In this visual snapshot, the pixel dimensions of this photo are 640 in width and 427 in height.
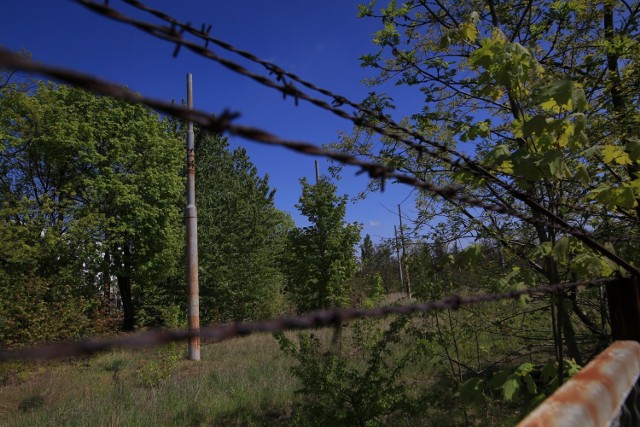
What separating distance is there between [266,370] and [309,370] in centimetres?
572

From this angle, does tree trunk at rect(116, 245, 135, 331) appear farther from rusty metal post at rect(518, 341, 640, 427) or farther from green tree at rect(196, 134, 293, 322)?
rusty metal post at rect(518, 341, 640, 427)

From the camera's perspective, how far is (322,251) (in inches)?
659

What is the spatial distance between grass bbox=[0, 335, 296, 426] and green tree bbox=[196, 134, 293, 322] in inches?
389

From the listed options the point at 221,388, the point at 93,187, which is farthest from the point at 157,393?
the point at 93,187

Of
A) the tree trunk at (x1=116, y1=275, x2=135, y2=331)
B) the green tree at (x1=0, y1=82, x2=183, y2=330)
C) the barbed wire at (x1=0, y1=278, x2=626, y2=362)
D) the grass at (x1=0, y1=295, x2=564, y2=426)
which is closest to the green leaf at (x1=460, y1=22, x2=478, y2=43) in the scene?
the barbed wire at (x1=0, y1=278, x2=626, y2=362)

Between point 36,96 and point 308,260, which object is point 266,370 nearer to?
point 308,260

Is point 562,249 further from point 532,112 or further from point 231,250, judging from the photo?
point 231,250

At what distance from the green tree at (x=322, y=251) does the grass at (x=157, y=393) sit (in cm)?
384

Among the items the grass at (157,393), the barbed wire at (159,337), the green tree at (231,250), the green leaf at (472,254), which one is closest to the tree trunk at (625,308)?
the green leaf at (472,254)

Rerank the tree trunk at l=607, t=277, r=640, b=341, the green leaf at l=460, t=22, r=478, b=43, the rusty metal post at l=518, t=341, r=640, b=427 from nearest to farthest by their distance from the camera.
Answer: the rusty metal post at l=518, t=341, r=640, b=427, the tree trunk at l=607, t=277, r=640, b=341, the green leaf at l=460, t=22, r=478, b=43

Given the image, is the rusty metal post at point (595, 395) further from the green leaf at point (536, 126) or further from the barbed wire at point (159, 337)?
the green leaf at point (536, 126)

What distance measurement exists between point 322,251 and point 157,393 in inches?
347

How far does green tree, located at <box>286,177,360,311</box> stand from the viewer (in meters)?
16.6

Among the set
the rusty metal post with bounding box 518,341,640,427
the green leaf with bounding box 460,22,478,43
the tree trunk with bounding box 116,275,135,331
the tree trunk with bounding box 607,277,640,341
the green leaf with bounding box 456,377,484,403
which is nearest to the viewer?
the rusty metal post with bounding box 518,341,640,427
